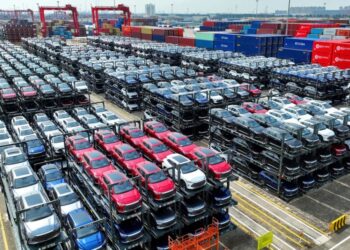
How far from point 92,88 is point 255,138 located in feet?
114

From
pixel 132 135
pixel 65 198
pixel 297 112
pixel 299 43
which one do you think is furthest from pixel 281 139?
pixel 299 43

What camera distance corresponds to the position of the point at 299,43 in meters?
60.1

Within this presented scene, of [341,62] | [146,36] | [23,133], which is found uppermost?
[146,36]

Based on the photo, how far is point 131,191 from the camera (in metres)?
16.4

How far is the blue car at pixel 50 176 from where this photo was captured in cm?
2088

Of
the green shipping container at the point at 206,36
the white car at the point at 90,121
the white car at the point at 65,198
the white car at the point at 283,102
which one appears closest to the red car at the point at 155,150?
the white car at the point at 65,198

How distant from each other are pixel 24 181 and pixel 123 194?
6.46 m

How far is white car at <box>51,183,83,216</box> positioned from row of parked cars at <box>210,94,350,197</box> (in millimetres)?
13027

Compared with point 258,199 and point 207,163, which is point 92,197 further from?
point 258,199

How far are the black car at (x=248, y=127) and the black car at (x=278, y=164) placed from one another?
1487 millimetres

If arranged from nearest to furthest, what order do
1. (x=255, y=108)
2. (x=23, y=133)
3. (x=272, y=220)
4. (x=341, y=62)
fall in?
(x=272, y=220) < (x=23, y=133) < (x=255, y=108) < (x=341, y=62)

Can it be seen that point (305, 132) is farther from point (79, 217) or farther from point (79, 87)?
point (79, 87)

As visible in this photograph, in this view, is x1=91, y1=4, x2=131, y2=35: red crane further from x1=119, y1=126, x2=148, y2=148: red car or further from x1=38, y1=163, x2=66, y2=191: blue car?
x1=38, y1=163, x2=66, y2=191: blue car

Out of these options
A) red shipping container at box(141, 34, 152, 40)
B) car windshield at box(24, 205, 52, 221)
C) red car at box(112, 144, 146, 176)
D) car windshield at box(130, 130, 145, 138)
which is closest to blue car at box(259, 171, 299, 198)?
red car at box(112, 144, 146, 176)
